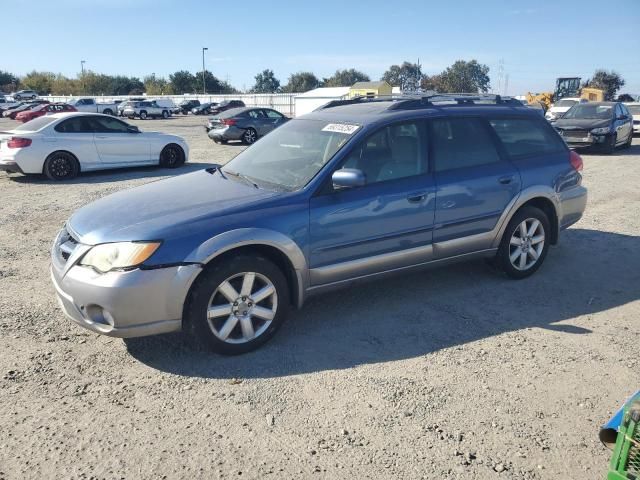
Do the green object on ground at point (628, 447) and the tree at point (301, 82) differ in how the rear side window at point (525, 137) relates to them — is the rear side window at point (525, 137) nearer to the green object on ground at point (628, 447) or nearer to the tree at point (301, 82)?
the green object on ground at point (628, 447)

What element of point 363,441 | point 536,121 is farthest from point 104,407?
point 536,121

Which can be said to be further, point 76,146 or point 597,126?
point 597,126

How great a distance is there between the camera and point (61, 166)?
37.2ft

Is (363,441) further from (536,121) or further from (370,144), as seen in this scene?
(536,121)

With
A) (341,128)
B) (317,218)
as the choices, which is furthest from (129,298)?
(341,128)

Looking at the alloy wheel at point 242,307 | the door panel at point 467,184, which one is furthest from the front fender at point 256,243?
the door panel at point 467,184

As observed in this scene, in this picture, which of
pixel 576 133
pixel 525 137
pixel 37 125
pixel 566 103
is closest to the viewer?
pixel 525 137

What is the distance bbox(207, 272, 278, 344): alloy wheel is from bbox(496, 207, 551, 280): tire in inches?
99.0

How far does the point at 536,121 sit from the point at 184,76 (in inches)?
3648

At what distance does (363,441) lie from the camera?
2951 mm

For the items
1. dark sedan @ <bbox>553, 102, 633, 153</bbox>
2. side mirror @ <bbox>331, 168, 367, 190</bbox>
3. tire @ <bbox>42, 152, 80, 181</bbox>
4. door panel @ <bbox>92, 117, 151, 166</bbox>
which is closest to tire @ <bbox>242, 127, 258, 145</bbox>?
door panel @ <bbox>92, 117, 151, 166</bbox>

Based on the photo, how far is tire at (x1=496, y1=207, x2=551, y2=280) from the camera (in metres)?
5.23

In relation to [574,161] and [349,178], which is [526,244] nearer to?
[574,161]

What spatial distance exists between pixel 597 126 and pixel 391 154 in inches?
523
